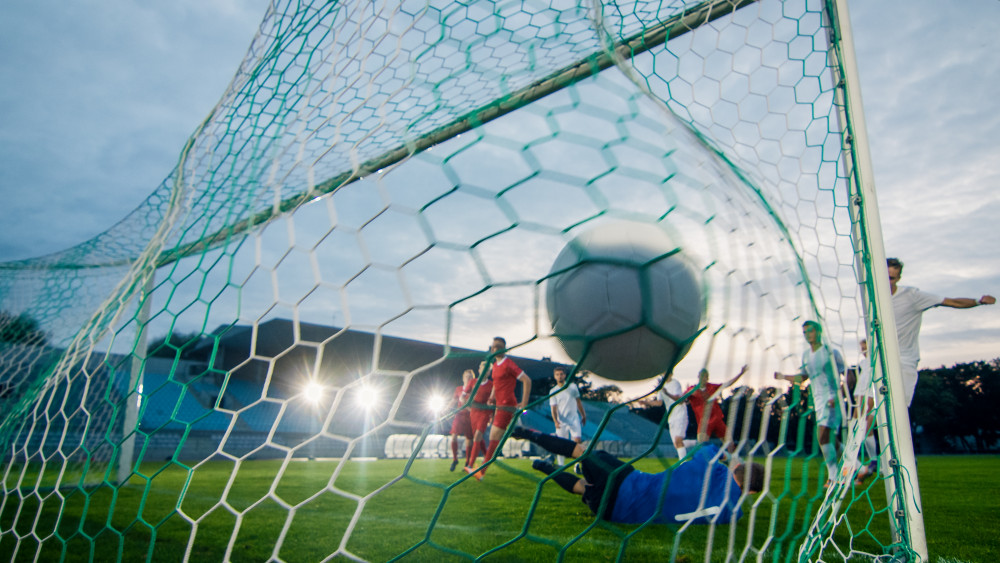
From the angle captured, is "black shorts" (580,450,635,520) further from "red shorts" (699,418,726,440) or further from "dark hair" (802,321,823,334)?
"dark hair" (802,321,823,334)

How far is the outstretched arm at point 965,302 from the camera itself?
379 centimetres

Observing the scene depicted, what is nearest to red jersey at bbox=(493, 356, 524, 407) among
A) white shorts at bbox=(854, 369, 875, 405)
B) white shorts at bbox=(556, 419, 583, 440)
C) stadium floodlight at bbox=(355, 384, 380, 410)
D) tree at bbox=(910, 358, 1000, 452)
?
stadium floodlight at bbox=(355, 384, 380, 410)

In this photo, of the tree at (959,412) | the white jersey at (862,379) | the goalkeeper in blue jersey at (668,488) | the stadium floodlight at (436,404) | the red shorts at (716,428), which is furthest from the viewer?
the tree at (959,412)

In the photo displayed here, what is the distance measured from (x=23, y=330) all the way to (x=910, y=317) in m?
7.93

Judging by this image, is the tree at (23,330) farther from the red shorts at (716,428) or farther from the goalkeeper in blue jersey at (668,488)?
the red shorts at (716,428)

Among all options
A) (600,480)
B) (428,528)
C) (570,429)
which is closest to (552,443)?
(600,480)

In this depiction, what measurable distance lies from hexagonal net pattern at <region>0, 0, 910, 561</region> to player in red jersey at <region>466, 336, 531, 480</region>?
0.05m

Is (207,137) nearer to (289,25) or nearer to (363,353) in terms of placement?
(289,25)

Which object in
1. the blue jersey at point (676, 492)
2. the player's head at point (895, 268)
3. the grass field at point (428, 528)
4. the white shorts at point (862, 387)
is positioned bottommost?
the grass field at point (428, 528)

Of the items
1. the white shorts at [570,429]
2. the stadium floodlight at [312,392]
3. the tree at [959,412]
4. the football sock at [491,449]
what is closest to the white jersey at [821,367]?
the football sock at [491,449]

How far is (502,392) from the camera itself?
108 inches

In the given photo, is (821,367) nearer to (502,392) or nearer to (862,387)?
(862,387)

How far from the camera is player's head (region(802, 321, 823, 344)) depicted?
84.2 inches

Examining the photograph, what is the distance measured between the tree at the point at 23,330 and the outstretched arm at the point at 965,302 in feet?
25.8
